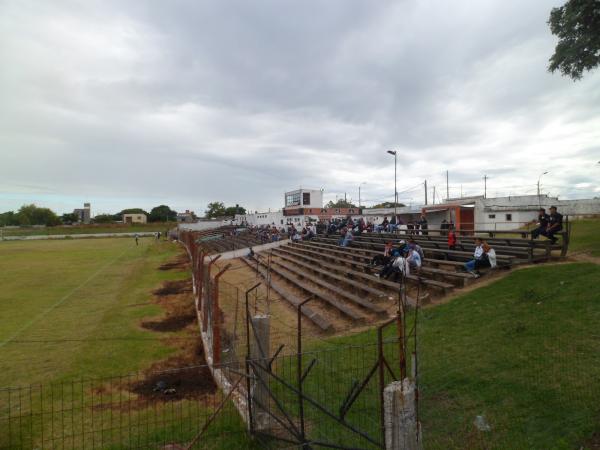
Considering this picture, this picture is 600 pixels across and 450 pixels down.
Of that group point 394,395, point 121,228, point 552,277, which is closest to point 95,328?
point 394,395

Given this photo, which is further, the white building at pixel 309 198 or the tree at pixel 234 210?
the tree at pixel 234 210

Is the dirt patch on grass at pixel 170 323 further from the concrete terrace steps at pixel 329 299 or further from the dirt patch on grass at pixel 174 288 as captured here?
the dirt patch on grass at pixel 174 288

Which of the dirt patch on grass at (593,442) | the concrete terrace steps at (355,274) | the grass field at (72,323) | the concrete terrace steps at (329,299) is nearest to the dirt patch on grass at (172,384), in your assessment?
the grass field at (72,323)

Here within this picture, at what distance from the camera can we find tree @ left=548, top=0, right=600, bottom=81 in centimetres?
1456

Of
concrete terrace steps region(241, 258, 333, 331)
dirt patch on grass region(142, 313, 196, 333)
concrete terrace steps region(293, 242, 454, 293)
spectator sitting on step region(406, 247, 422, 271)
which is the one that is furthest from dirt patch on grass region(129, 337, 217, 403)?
spectator sitting on step region(406, 247, 422, 271)

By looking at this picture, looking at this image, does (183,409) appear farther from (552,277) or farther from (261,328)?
(552,277)

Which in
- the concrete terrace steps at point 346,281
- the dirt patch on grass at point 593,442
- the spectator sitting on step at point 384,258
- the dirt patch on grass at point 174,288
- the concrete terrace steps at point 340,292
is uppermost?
the spectator sitting on step at point 384,258

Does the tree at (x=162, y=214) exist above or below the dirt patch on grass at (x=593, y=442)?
above

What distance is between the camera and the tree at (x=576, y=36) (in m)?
14.6

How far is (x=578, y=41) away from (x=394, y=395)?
17979mm

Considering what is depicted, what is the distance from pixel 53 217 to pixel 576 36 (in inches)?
6115

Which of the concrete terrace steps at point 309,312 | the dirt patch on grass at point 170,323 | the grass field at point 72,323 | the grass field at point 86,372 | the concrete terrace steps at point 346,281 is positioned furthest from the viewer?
the concrete terrace steps at point 346,281

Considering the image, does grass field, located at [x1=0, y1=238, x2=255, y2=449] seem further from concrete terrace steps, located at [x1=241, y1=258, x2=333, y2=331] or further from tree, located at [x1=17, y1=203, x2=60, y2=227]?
tree, located at [x1=17, y1=203, x2=60, y2=227]

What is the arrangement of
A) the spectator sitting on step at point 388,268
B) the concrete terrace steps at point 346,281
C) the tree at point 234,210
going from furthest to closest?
the tree at point 234,210, the spectator sitting on step at point 388,268, the concrete terrace steps at point 346,281
